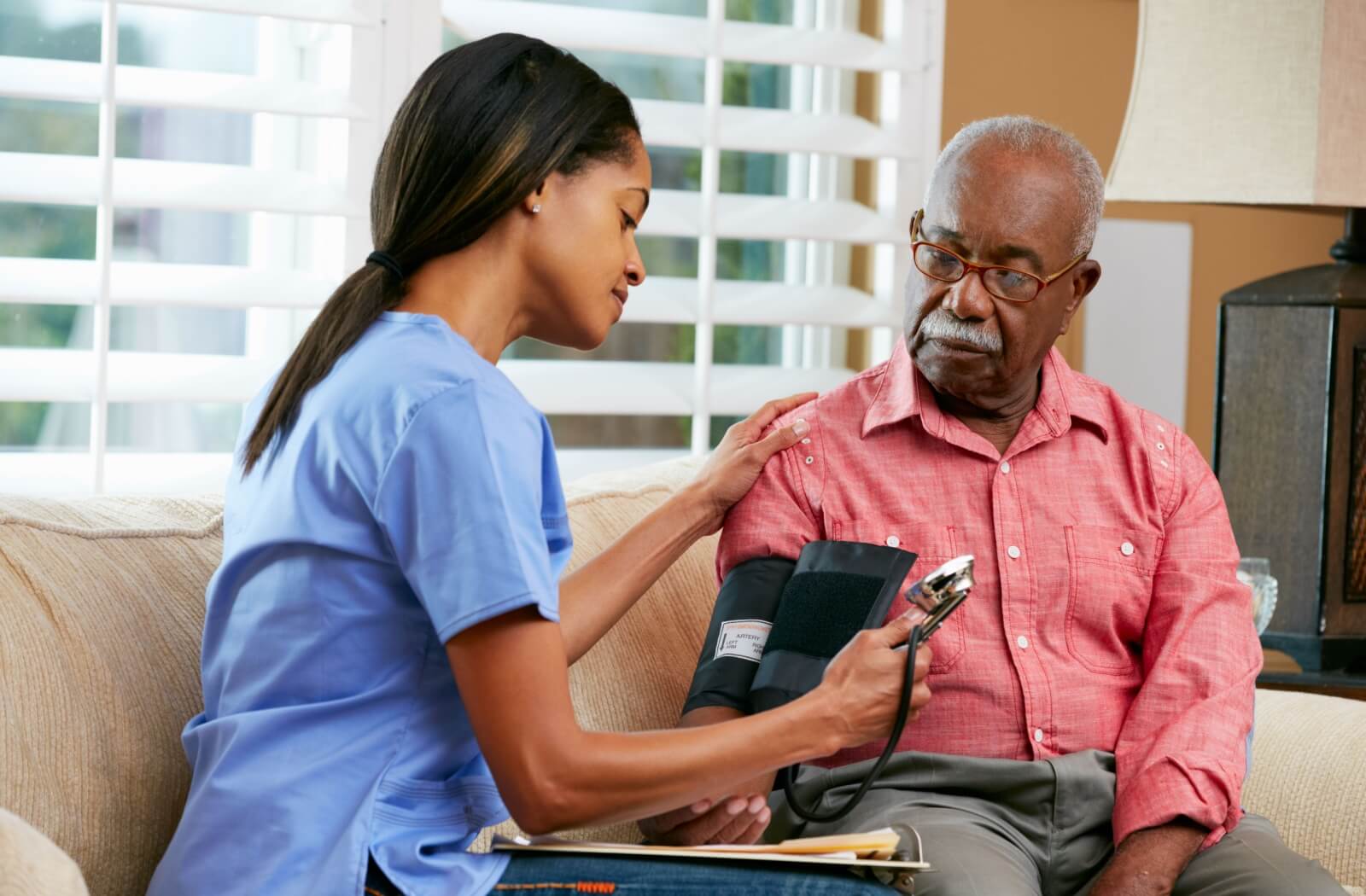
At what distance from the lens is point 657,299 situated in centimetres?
259

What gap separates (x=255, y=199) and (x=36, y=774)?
1114mm

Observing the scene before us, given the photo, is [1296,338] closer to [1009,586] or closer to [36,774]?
[1009,586]

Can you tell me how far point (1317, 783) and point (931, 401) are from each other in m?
0.65

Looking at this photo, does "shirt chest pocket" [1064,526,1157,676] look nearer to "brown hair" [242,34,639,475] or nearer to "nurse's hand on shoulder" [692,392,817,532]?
"nurse's hand on shoulder" [692,392,817,532]

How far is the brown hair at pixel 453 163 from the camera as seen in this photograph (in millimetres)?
1275

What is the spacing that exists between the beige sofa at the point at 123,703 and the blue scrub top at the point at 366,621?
0.15 m

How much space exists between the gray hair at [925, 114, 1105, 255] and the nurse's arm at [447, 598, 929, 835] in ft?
2.52

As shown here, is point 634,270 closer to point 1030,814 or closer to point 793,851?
point 793,851

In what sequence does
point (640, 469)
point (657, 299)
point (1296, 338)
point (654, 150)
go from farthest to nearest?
point (654, 150) < point (657, 299) < point (1296, 338) < point (640, 469)

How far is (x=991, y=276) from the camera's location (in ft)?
5.75

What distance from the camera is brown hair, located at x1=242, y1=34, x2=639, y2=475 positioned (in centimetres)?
128

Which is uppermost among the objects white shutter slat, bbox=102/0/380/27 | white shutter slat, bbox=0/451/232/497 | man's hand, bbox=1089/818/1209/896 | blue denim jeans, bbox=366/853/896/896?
white shutter slat, bbox=102/0/380/27

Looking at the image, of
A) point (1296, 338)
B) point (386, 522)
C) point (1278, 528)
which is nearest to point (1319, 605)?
point (1278, 528)

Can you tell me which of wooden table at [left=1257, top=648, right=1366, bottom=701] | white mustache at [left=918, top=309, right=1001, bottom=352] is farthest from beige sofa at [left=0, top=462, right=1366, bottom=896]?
white mustache at [left=918, top=309, right=1001, bottom=352]
